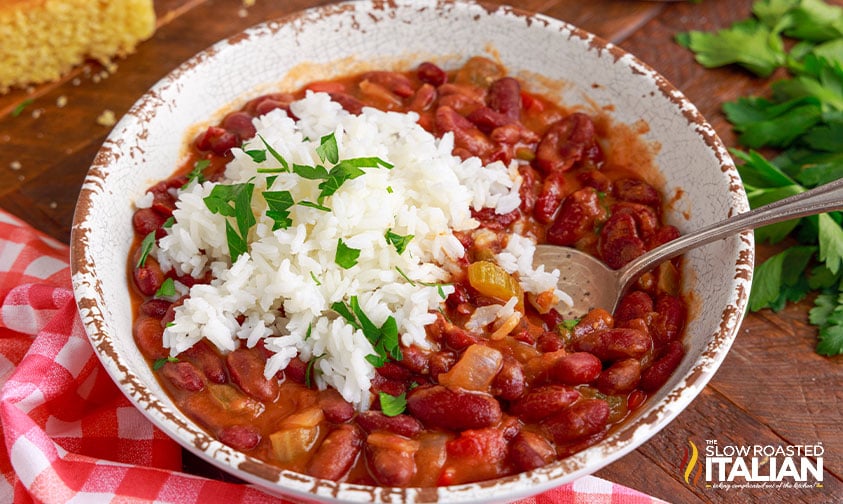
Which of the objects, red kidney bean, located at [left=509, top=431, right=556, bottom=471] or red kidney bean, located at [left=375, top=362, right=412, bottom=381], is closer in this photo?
red kidney bean, located at [left=509, top=431, right=556, bottom=471]

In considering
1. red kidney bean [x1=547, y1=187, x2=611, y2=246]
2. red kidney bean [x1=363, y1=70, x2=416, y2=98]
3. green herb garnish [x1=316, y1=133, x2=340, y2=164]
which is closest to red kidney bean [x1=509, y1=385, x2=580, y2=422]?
red kidney bean [x1=547, y1=187, x2=611, y2=246]

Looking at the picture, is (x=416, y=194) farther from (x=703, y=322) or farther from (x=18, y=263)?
(x=18, y=263)

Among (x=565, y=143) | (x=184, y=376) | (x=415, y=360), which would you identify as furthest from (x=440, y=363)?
(x=565, y=143)

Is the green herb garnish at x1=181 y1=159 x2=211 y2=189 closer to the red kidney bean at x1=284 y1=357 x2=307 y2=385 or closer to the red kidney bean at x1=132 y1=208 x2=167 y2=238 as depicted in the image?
the red kidney bean at x1=132 y1=208 x2=167 y2=238

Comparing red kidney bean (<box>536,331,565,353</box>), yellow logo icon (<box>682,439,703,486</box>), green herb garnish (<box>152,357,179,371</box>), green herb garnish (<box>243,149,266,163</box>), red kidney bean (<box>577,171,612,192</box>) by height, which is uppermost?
green herb garnish (<box>243,149,266,163</box>)

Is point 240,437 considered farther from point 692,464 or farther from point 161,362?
point 692,464

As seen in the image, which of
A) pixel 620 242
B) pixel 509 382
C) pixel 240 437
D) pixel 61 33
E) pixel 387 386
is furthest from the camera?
pixel 61 33

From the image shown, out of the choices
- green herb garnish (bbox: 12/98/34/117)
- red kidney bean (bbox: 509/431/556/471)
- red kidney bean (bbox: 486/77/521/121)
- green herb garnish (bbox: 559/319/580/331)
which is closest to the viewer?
red kidney bean (bbox: 509/431/556/471)
